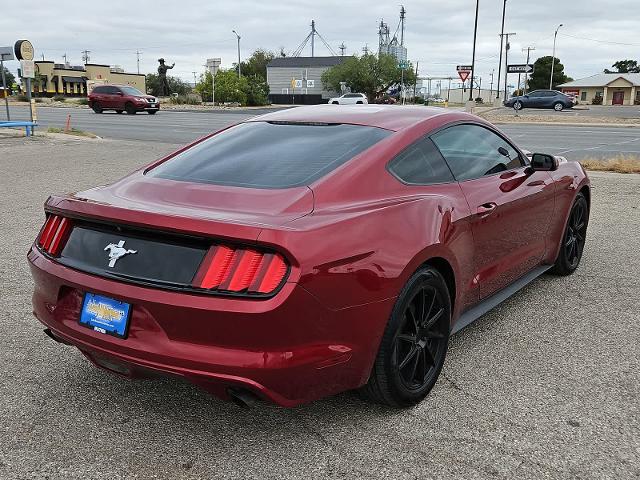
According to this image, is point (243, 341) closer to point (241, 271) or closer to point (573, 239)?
point (241, 271)

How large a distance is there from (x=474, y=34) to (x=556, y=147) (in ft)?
130

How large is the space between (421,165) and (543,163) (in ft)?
4.67

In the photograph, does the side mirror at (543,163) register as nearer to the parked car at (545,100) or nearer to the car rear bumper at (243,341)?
the car rear bumper at (243,341)

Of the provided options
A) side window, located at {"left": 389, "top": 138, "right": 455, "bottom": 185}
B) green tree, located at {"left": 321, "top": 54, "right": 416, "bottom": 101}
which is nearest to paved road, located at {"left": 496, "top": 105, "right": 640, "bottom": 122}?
side window, located at {"left": 389, "top": 138, "right": 455, "bottom": 185}

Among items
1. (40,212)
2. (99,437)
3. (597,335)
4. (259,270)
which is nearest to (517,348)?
(597,335)

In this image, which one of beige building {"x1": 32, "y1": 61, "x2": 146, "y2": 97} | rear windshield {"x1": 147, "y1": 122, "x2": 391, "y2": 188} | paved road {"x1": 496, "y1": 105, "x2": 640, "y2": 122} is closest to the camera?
rear windshield {"x1": 147, "y1": 122, "x2": 391, "y2": 188}

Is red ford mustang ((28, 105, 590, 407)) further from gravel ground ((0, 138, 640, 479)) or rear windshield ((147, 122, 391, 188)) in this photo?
gravel ground ((0, 138, 640, 479))

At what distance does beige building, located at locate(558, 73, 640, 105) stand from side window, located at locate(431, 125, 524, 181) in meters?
97.9

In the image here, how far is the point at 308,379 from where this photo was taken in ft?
8.75

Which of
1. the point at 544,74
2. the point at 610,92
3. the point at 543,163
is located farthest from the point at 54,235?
the point at 544,74

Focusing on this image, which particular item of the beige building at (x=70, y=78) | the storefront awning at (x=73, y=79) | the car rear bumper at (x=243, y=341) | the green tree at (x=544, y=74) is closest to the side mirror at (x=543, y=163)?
the car rear bumper at (x=243, y=341)

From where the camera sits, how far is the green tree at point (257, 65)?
365ft

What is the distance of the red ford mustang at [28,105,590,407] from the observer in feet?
8.30

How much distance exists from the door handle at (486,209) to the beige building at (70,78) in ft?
304
